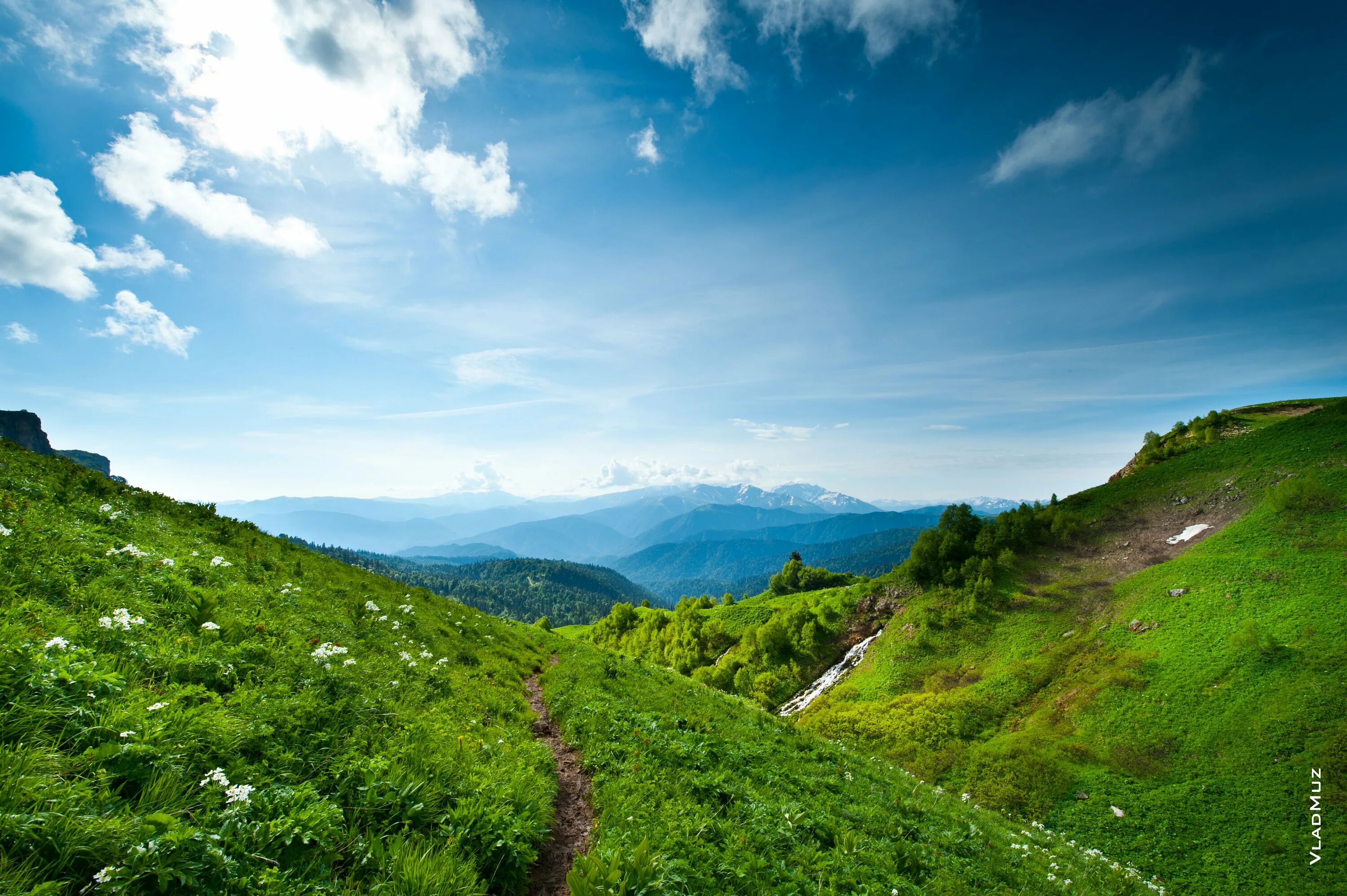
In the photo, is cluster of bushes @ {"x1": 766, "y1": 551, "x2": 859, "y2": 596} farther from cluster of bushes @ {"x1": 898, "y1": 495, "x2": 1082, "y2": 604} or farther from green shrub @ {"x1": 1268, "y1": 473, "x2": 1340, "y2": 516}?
green shrub @ {"x1": 1268, "y1": 473, "x2": 1340, "y2": 516}

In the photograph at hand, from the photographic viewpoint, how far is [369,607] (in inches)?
567

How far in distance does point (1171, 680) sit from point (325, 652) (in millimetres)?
41210

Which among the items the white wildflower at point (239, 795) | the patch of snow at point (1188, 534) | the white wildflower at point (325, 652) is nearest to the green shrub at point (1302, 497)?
the patch of snow at point (1188, 534)

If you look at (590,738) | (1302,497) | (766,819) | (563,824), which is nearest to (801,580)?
(1302,497)

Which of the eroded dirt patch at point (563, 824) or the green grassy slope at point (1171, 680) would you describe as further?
the green grassy slope at point (1171, 680)

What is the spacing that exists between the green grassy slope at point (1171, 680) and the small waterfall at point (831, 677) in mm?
2741

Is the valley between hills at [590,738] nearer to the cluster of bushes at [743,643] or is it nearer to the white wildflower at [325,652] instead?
the white wildflower at [325,652]

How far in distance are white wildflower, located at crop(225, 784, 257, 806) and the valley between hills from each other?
19 mm

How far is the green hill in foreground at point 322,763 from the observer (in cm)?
412

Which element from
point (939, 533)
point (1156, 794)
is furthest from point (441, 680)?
point (939, 533)

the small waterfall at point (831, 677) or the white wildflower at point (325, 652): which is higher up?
the white wildflower at point (325, 652)

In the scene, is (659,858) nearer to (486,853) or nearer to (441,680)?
(486,853)

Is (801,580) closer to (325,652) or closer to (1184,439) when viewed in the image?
(1184,439)

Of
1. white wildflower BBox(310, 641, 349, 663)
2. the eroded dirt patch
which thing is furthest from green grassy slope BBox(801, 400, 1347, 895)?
white wildflower BBox(310, 641, 349, 663)
